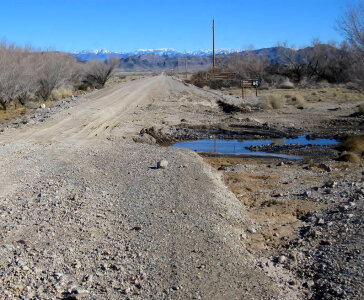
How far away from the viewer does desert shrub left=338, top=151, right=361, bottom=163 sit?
15.1 metres

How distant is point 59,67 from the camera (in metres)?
45.2

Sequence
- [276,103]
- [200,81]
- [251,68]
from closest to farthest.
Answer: [276,103] < [251,68] < [200,81]

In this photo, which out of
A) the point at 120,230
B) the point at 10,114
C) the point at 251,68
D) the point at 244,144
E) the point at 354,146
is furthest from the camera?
the point at 251,68

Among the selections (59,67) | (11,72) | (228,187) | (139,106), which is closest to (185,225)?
(228,187)

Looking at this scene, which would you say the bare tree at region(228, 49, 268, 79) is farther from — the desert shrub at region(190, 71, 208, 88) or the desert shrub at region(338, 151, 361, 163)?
the desert shrub at region(338, 151, 361, 163)

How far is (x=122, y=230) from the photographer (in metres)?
7.70

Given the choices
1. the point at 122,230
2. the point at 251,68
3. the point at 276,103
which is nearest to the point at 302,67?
the point at 251,68

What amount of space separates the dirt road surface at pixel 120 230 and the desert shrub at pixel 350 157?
486 centimetres

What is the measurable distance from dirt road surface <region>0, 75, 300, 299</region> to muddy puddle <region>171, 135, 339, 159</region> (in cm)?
430

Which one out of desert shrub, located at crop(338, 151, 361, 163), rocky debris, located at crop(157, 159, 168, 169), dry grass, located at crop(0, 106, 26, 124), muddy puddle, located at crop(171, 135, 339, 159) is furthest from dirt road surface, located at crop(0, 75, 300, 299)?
dry grass, located at crop(0, 106, 26, 124)

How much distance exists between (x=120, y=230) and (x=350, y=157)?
32.3 feet

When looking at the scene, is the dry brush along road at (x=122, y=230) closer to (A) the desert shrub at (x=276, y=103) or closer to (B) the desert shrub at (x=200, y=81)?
(A) the desert shrub at (x=276, y=103)

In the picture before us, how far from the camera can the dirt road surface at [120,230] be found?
590 centimetres

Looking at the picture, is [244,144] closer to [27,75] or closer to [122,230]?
[122,230]
